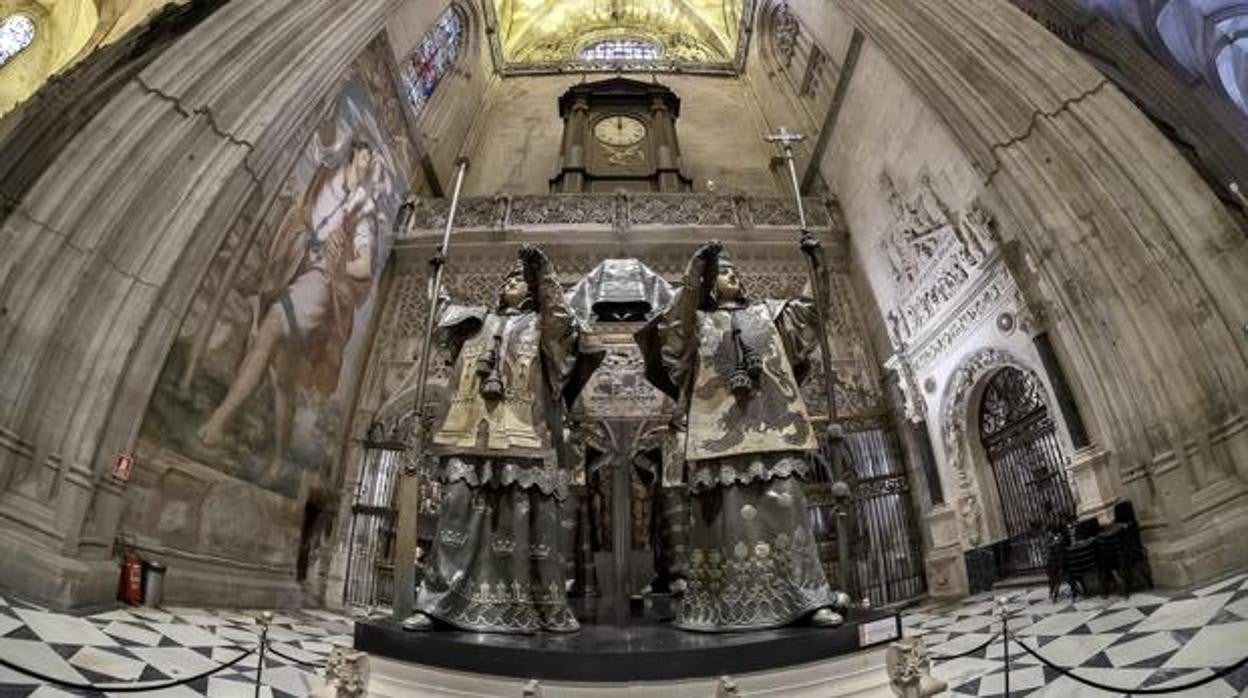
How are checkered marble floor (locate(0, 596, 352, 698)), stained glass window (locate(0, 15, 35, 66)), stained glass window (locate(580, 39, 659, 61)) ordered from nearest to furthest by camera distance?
checkered marble floor (locate(0, 596, 352, 698)) < stained glass window (locate(0, 15, 35, 66)) < stained glass window (locate(580, 39, 659, 61))

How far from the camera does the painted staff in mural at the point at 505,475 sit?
2.82 metres

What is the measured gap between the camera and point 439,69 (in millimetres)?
12203

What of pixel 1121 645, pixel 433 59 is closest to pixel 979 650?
pixel 1121 645

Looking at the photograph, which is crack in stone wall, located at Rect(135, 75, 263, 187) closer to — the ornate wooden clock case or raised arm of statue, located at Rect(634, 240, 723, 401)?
raised arm of statue, located at Rect(634, 240, 723, 401)

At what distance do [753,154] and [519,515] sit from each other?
12871 mm

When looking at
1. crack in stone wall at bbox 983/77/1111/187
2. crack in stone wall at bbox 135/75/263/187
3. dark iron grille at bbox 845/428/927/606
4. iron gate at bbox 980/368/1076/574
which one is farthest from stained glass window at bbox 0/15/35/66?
iron gate at bbox 980/368/1076/574

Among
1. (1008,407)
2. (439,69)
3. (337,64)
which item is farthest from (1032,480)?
(439,69)

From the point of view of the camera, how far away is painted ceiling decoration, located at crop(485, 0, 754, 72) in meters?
16.4

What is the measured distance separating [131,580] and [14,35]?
933cm

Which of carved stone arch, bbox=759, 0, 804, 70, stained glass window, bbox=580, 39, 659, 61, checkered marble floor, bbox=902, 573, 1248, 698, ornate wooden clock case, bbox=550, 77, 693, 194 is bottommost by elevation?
checkered marble floor, bbox=902, 573, 1248, 698

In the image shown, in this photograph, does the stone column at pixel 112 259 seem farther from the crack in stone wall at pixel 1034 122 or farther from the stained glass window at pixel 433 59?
the crack in stone wall at pixel 1034 122

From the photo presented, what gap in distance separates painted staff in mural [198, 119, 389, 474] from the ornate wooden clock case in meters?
4.38

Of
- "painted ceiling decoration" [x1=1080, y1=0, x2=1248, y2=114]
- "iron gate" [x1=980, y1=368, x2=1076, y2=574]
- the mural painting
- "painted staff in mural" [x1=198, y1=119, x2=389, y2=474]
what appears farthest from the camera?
"painted staff in mural" [x1=198, y1=119, x2=389, y2=474]

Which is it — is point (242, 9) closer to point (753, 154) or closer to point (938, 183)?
point (938, 183)
